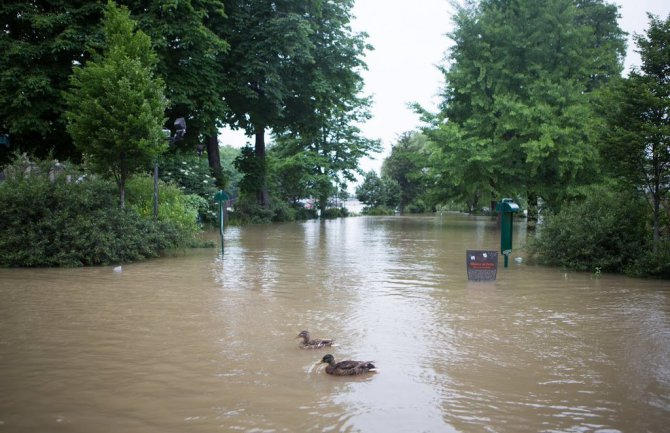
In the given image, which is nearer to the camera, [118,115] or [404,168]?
[118,115]

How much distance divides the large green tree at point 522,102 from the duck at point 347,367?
21.9 m

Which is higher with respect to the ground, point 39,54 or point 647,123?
point 39,54

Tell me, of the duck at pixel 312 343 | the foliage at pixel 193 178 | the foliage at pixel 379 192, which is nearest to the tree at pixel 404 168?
the foliage at pixel 379 192

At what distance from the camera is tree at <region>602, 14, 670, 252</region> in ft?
39.0

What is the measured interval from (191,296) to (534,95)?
22251 millimetres

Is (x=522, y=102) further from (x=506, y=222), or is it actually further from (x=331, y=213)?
(x=331, y=213)

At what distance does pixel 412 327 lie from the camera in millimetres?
7773

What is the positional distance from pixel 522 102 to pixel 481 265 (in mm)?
18823

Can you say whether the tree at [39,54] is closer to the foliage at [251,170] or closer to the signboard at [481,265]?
the foliage at [251,170]

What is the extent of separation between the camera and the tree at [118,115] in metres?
14.3

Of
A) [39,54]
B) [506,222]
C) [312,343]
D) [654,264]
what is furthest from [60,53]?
[654,264]

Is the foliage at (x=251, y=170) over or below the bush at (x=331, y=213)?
over

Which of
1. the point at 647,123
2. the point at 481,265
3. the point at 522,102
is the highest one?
the point at 522,102

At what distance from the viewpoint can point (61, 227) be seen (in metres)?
13.1
